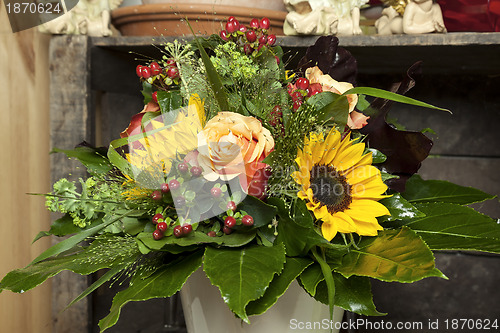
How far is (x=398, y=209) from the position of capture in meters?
0.52

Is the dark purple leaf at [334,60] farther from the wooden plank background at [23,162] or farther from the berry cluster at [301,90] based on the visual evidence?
the wooden plank background at [23,162]

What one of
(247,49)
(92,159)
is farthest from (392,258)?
(92,159)

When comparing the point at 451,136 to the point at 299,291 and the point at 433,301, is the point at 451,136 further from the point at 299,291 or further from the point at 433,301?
the point at 299,291

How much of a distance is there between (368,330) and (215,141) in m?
0.70

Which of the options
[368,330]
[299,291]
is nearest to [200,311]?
[299,291]

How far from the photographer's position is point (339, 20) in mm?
791

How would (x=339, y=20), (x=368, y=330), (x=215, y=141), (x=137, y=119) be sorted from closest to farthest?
(x=215, y=141) → (x=137, y=119) → (x=339, y=20) → (x=368, y=330)

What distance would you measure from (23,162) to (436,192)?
656mm

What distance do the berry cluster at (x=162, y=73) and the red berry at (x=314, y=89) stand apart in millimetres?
147

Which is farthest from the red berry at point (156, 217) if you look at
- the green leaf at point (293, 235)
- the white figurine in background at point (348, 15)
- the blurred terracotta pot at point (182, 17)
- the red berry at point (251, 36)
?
the white figurine in background at point (348, 15)

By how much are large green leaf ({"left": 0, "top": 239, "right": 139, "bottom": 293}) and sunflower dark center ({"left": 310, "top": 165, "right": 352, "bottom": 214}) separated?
0.19 meters

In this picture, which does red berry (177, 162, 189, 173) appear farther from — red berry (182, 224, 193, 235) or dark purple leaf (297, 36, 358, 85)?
dark purple leaf (297, 36, 358, 85)

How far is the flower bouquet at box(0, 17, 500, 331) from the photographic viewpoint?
451 mm

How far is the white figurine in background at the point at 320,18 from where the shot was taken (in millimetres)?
767
